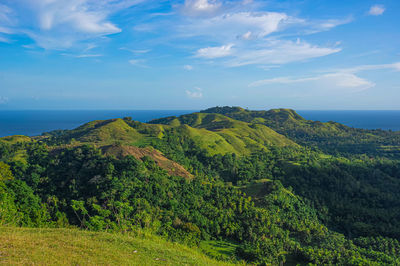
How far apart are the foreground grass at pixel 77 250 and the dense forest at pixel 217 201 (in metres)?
6.27

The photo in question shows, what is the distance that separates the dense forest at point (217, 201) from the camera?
136 ft

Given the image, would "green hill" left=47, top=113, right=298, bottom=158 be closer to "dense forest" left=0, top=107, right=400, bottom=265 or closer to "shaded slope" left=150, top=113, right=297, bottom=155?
"shaded slope" left=150, top=113, right=297, bottom=155

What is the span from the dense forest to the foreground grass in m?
6.27

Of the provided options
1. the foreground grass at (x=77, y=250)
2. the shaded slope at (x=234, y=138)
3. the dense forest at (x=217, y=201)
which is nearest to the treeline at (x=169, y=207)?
the dense forest at (x=217, y=201)

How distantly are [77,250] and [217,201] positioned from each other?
53016 mm

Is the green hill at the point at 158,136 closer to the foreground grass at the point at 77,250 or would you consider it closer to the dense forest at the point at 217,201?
the dense forest at the point at 217,201

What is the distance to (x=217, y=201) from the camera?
215ft

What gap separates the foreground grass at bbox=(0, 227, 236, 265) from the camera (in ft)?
45.5

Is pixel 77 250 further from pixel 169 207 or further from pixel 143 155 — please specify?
pixel 143 155

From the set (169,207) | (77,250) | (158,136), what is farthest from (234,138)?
(77,250)

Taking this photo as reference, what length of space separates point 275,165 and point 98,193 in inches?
3438

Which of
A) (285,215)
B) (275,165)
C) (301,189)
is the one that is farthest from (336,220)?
(275,165)

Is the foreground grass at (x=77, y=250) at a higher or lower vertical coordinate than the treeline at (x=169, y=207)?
higher

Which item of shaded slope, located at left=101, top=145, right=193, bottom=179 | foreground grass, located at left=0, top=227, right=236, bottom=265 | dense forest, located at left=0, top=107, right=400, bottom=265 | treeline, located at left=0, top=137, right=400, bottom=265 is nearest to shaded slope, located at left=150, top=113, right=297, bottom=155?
dense forest, located at left=0, top=107, right=400, bottom=265
